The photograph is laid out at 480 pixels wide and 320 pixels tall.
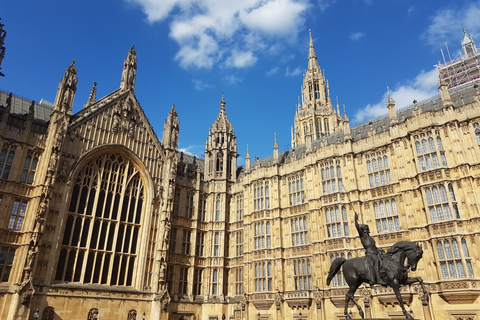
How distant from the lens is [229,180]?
4200 cm

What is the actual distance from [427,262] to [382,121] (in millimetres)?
15683

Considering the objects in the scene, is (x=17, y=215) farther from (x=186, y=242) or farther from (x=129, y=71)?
(x=129, y=71)

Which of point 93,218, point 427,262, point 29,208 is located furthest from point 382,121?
point 29,208

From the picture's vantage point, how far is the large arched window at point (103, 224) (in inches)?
1179

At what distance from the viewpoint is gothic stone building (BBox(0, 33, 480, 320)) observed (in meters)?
25.9

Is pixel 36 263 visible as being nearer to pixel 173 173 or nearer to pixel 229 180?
pixel 173 173

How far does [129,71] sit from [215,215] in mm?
18623

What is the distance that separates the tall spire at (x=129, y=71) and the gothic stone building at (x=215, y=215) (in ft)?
0.51

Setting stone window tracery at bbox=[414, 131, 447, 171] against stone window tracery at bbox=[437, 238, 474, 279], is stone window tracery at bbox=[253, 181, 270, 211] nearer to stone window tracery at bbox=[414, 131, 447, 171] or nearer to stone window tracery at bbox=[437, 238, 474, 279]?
stone window tracery at bbox=[414, 131, 447, 171]

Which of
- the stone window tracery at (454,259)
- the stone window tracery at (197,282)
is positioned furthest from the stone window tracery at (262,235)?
the stone window tracery at (454,259)

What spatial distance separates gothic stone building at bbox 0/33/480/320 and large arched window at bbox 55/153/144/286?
0.12m

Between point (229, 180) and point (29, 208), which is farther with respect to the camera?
point (229, 180)

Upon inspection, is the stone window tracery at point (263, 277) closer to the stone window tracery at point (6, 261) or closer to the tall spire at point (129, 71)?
the stone window tracery at point (6, 261)

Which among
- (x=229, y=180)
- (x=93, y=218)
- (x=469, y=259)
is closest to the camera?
(x=469, y=259)
